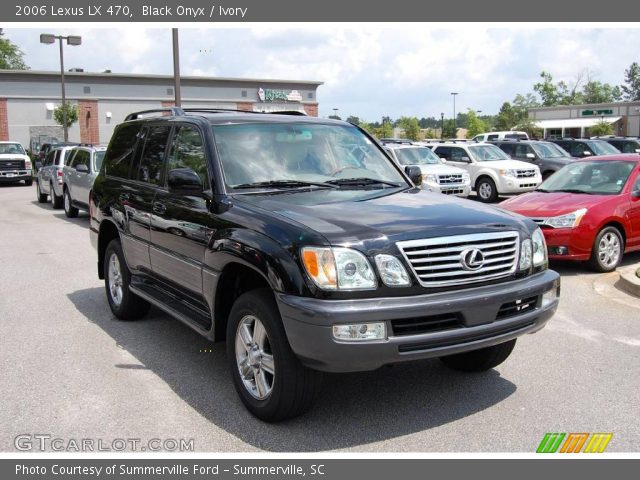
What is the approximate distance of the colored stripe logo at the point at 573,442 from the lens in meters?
3.93

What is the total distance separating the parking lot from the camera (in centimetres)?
412

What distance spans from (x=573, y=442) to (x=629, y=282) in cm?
454

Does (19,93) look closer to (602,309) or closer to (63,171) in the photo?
(63,171)

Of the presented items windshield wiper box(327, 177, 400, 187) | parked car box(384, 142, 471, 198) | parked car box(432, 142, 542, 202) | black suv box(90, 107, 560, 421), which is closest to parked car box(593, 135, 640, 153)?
parked car box(432, 142, 542, 202)

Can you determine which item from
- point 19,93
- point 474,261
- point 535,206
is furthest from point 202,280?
point 19,93

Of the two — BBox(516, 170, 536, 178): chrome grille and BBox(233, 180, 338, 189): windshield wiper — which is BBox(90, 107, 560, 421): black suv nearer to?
BBox(233, 180, 338, 189): windshield wiper

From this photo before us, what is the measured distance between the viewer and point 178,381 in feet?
16.7

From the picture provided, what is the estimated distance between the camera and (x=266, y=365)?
421 cm

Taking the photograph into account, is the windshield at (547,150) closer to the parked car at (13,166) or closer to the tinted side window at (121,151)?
the tinted side window at (121,151)

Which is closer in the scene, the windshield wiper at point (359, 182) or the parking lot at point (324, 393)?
the parking lot at point (324, 393)

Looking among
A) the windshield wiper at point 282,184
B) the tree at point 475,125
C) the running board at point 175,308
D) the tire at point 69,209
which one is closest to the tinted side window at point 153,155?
the running board at point 175,308

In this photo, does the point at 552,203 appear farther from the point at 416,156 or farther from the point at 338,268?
the point at 416,156

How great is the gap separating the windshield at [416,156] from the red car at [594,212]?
378 inches

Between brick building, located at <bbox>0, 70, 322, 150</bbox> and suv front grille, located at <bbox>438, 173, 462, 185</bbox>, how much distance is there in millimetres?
34442
